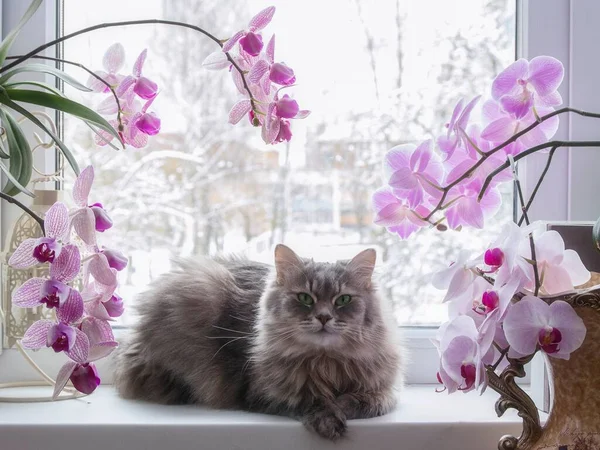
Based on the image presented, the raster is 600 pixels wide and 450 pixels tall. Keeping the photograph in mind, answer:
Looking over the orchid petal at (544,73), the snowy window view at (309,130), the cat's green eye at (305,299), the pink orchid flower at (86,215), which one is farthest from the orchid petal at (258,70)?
the snowy window view at (309,130)

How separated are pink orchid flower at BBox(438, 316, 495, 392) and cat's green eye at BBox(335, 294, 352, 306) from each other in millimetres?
443

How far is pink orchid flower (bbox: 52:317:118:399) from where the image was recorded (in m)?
0.97

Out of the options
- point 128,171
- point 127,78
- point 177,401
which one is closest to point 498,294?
point 127,78

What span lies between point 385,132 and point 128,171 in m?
0.63

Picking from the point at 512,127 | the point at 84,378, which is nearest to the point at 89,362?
the point at 84,378

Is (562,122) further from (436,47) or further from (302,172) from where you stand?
(302,172)

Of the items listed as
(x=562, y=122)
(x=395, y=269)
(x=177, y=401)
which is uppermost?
(x=562, y=122)

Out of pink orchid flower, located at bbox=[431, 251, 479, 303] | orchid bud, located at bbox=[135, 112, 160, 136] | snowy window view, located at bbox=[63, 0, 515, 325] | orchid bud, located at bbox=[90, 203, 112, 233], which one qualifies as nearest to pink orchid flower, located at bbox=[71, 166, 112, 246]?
orchid bud, located at bbox=[90, 203, 112, 233]

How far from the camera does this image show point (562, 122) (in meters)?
1.62

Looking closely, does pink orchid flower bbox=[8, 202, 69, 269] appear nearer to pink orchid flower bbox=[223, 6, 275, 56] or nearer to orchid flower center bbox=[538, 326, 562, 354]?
pink orchid flower bbox=[223, 6, 275, 56]

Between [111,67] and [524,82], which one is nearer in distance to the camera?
[524,82]

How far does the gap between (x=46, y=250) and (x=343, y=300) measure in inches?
26.3

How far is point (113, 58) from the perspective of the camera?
4.00 feet

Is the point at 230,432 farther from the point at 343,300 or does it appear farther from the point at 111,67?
the point at 111,67
